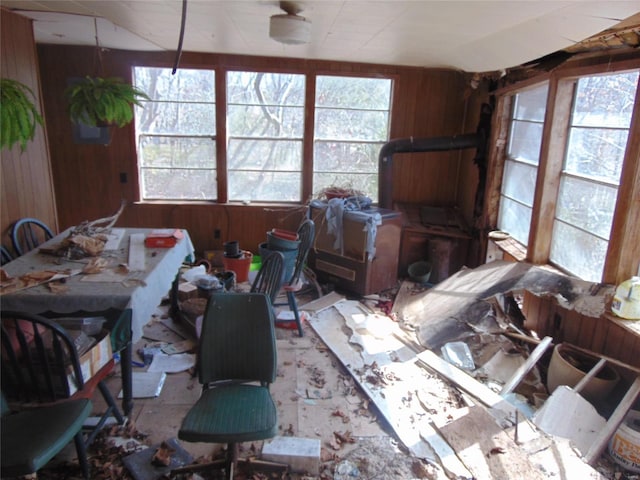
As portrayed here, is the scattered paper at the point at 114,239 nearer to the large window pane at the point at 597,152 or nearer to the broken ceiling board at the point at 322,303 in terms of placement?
the broken ceiling board at the point at 322,303

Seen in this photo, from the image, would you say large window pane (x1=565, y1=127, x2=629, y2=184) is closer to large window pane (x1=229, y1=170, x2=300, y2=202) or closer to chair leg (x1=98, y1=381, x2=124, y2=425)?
large window pane (x1=229, y1=170, x2=300, y2=202)

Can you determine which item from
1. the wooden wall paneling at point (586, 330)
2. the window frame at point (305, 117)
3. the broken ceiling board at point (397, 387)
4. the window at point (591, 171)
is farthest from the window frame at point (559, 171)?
the broken ceiling board at point (397, 387)

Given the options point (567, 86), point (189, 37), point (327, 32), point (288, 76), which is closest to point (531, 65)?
point (567, 86)

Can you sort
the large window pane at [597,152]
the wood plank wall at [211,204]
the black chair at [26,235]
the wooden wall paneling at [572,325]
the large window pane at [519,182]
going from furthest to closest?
the wood plank wall at [211,204], the large window pane at [519,182], the black chair at [26,235], the wooden wall paneling at [572,325], the large window pane at [597,152]

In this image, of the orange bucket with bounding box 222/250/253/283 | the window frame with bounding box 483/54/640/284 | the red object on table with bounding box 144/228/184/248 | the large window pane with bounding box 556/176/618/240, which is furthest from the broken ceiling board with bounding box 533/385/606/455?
the orange bucket with bounding box 222/250/253/283

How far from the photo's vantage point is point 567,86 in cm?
382

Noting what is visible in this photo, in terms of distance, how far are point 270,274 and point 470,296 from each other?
6.34 feet

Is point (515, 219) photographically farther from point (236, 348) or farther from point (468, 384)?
point (236, 348)

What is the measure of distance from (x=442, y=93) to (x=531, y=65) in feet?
6.01

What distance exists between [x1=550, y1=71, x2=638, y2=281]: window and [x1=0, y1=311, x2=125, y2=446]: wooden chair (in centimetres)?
354

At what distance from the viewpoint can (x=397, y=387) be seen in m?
3.32

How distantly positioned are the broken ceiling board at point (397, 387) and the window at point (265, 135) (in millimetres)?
2274

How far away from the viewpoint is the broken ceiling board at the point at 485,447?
2477mm

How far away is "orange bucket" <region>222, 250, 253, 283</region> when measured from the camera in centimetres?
516
